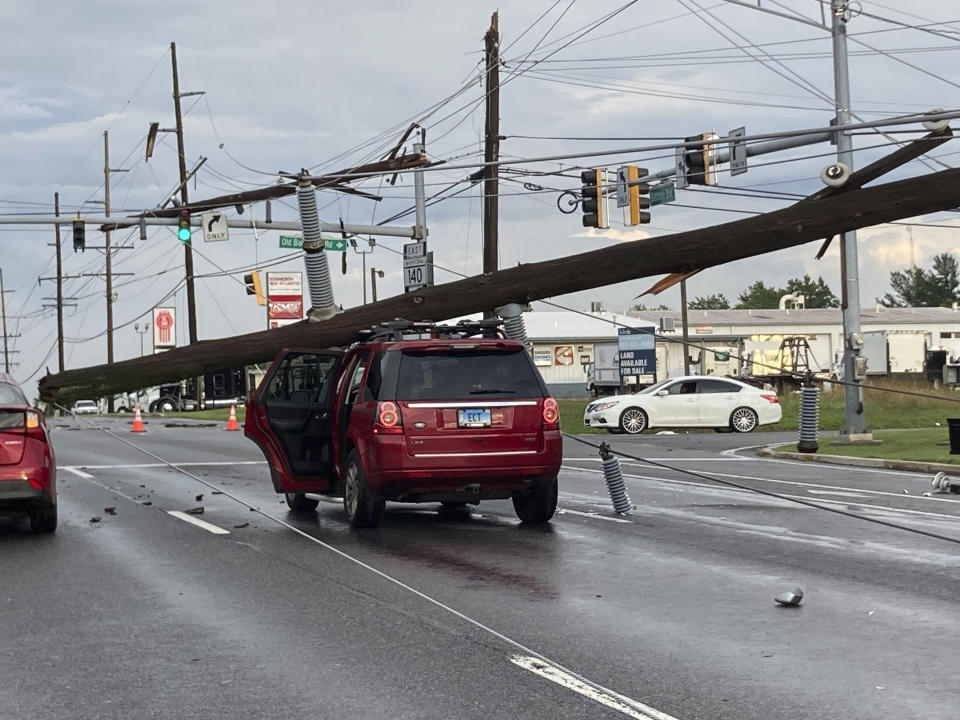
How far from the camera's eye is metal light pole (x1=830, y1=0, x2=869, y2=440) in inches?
1023

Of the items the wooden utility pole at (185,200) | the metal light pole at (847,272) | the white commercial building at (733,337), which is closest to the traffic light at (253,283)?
the wooden utility pole at (185,200)

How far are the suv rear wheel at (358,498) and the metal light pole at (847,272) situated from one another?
15.4 metres

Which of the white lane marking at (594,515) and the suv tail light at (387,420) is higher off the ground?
the suv tail light at (387,420)

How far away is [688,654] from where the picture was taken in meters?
6.98

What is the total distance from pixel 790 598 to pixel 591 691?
2800mm

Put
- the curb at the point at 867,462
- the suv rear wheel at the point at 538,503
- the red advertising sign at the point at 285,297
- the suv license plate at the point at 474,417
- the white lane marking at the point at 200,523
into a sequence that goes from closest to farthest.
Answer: the suv license plate at the point at 474,417
the suv rear wheel at the point at 538,503
the white lane marking at the point at 200,523
the curb at the point at 867,462
the red advertising sign at the point at 285,297

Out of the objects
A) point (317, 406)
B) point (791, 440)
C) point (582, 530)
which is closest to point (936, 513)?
point (582, 530)

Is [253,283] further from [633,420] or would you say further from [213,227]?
[633,420]

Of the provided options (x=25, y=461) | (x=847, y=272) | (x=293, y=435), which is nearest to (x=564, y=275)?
(x=293, y=435)

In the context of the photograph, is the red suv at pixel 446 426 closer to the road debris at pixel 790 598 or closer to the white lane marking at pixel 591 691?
the road debris at pixel 790 598

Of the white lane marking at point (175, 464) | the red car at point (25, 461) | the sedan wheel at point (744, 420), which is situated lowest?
the white lane marking at point (175, 464)

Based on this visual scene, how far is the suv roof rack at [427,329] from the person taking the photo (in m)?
13.2

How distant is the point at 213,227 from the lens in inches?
1344

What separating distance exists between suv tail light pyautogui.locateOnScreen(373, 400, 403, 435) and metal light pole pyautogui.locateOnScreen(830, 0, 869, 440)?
15867mm
